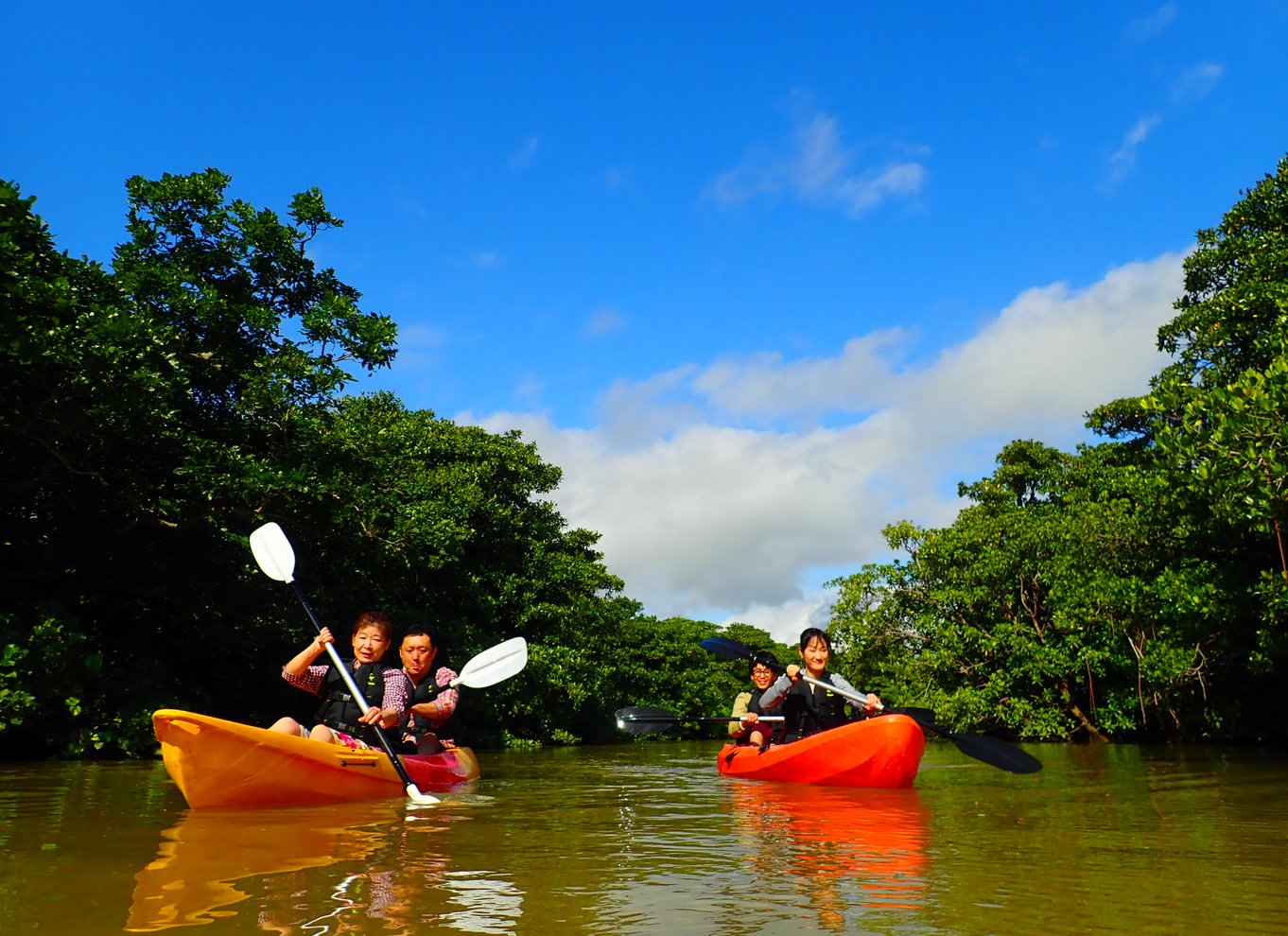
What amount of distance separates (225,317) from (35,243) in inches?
97.4

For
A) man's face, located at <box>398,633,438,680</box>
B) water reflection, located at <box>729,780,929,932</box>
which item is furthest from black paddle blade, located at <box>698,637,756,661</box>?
man's face, located at <box>398,633,438,680</box>

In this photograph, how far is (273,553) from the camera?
7.85 metres

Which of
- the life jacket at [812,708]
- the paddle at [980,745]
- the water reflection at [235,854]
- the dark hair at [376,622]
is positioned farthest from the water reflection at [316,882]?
the life jacket at [812,708]

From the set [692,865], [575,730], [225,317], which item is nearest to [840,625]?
[575,730]

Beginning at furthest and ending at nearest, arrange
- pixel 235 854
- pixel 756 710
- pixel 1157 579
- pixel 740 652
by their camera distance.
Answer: pixel 1157 579 → pixel 756 710 → pixel 740 652 → pixel 235 854

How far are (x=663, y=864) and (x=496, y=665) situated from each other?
4.78 metres

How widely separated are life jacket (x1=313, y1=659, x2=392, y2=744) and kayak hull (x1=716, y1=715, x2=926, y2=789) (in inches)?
122

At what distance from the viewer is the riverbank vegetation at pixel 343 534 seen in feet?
32.2

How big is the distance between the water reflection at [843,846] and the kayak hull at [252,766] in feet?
7.75

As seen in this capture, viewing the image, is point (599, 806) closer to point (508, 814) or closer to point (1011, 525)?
point (508, 814)

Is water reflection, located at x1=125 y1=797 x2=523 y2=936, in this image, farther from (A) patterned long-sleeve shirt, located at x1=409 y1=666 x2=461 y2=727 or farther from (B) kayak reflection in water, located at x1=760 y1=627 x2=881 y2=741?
(B) kayak reflection in water, located at x1=760 y1=627 x2=881 y2=741

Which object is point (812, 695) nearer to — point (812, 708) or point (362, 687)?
point (812, 708)

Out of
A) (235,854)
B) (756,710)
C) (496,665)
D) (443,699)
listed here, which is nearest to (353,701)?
(443,699)

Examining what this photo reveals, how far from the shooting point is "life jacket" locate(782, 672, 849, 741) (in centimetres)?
754
